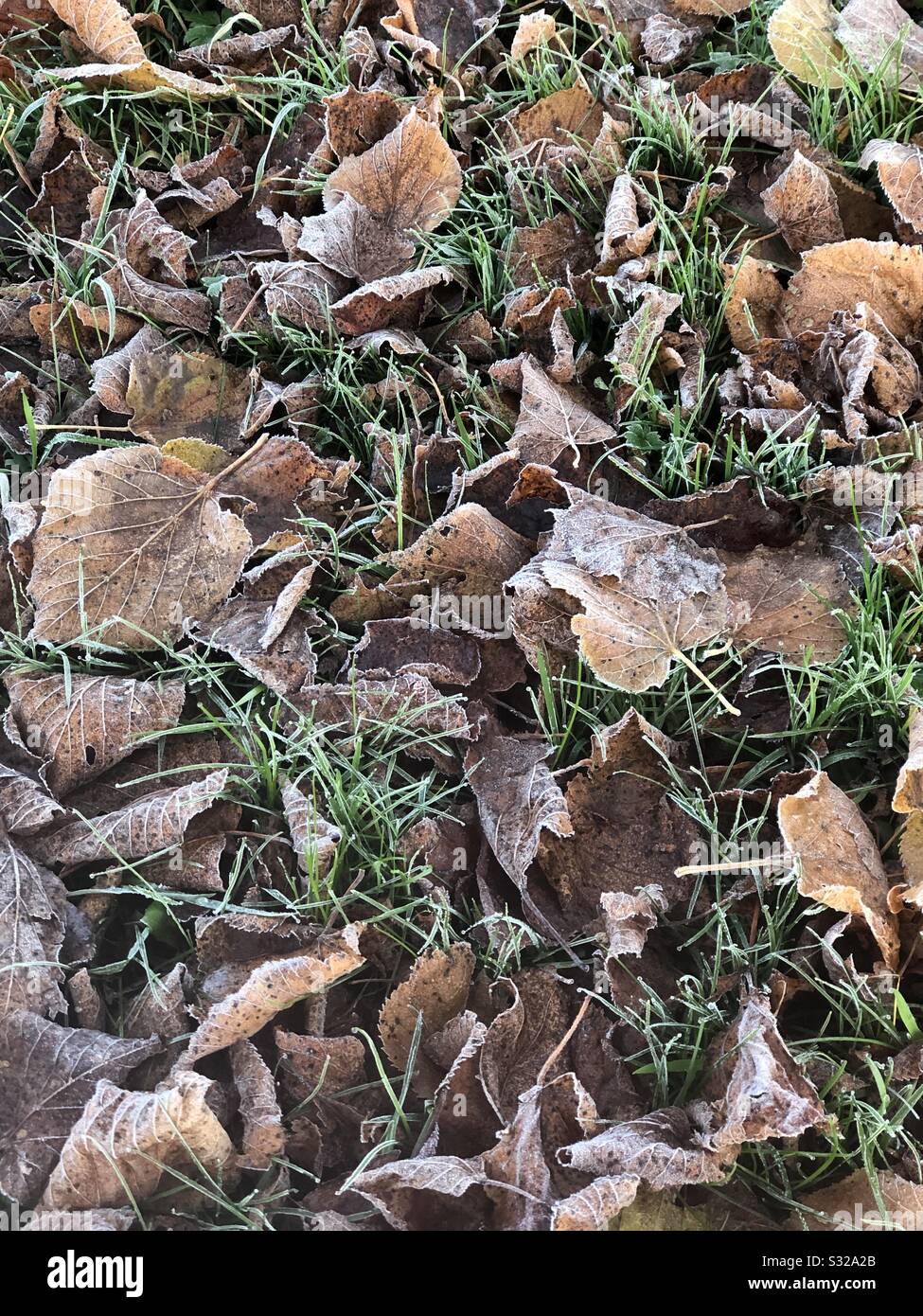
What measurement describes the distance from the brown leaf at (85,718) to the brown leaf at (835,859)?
1150mm

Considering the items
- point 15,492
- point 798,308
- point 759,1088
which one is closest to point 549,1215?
point 759,1088

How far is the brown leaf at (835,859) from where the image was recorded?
1791mm

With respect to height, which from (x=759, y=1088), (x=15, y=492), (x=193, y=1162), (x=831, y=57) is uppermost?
(x=831, y=57)

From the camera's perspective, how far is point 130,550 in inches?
91.0

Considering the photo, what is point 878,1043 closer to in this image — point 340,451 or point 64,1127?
point 64,1127

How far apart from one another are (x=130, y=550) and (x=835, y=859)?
1.48 m

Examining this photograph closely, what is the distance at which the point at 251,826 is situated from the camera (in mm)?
2100

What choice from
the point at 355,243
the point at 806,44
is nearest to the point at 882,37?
the point at 806,44

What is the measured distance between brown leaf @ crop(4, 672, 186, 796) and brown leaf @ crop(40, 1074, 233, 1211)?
631 mm

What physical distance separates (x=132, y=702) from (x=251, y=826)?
0.34m

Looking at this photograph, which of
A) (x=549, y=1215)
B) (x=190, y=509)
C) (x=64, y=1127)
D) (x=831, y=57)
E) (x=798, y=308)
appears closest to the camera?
(x=549, y=1215)

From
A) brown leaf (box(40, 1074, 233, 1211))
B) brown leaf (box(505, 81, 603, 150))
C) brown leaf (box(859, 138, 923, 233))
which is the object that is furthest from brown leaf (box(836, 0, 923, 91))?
brown leaf (box(40, 1074, 233, 1211))

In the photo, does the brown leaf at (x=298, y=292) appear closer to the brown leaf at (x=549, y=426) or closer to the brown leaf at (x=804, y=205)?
the brown leaf at (x=549, y=426)

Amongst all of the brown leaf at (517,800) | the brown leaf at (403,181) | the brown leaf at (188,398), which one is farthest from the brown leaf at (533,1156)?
the brown leaf at (403,181)
